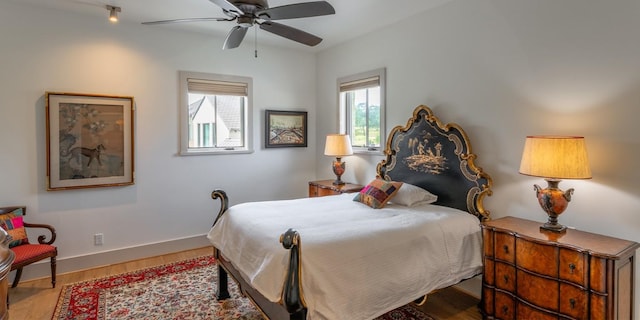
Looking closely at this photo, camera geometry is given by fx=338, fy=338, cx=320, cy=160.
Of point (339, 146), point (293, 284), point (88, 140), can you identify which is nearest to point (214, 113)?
point (88, 140)

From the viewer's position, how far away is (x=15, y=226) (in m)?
3.20

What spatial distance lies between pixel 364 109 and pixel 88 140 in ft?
10.8

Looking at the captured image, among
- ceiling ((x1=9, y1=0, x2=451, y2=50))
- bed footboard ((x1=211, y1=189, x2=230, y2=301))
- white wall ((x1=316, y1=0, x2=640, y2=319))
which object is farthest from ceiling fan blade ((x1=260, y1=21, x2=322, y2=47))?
bed footboard ((x1=211, y1=189, x2=230, y2=301))

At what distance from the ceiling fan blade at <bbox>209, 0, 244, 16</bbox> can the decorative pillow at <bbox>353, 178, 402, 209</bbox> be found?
194 cm

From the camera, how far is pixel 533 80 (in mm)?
2670

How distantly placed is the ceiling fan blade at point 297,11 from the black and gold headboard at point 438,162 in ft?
4.99

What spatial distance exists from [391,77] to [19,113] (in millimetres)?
3910

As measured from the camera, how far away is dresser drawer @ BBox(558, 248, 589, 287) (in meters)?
1.97

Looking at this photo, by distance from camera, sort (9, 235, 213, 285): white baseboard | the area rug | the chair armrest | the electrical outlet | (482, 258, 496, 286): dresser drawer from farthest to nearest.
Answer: the electrical outlet → (9, 235, 213, 285): white baseboard → the chair armrest → the area rug → (482, 258, 496, 286): dresser drawer

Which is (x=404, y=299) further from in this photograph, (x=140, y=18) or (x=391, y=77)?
(x=140, y=18)

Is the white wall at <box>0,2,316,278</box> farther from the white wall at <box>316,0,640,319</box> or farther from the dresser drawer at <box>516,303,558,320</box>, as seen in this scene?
the dresser drawer at <box>516,303,558,320</box>

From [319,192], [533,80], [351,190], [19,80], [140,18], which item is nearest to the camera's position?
[533,80]

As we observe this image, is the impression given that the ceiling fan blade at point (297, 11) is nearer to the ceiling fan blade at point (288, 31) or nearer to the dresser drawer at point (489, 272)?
the ceiling fan blade at point (288, 31)

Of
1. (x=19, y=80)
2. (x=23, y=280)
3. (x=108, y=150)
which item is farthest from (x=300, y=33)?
(x=23, y=280)
